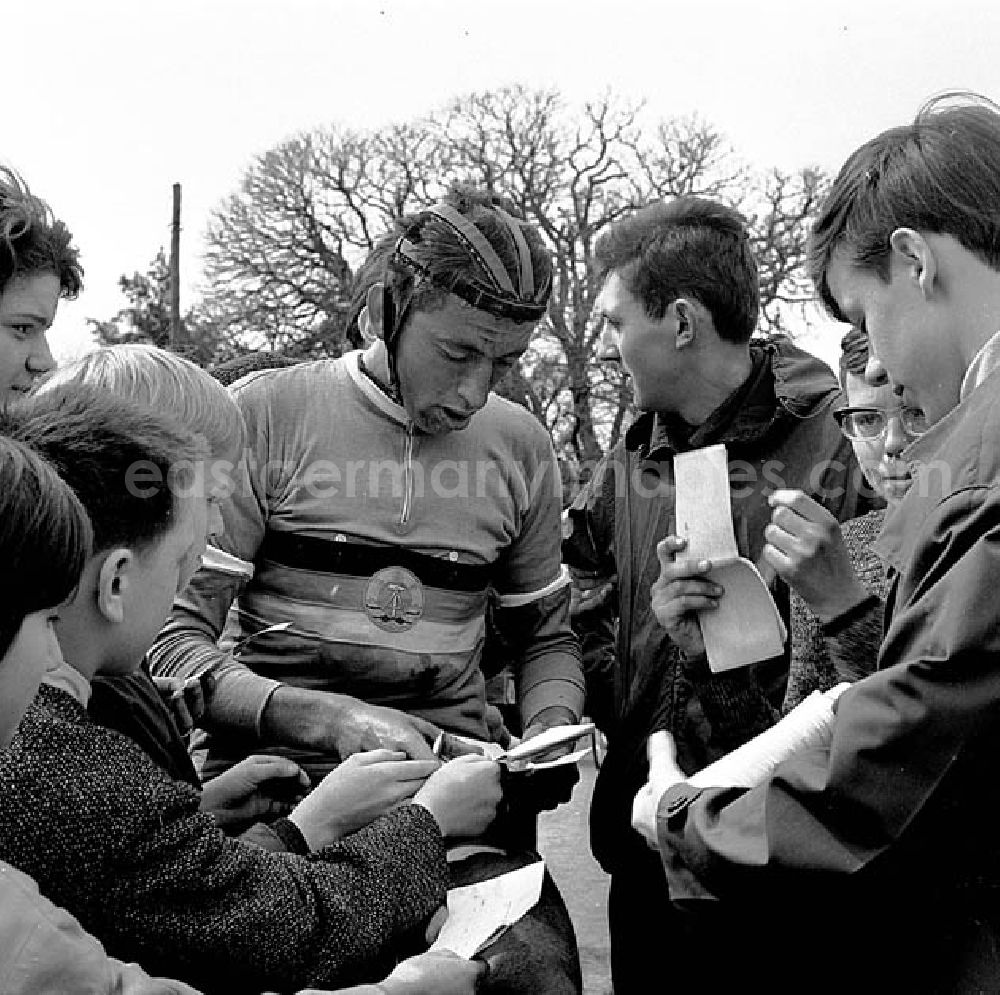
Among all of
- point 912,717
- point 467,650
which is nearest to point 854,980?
point 912,717

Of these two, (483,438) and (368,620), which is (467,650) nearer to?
(368,620)

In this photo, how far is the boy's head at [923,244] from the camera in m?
1.96

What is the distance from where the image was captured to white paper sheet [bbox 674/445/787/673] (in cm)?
277

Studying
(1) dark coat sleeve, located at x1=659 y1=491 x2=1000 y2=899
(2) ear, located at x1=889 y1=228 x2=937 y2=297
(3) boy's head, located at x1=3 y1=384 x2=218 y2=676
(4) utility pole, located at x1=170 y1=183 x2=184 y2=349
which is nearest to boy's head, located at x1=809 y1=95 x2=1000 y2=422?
(2) ear, located at x1=889 y1=228 x2=937 y2=297

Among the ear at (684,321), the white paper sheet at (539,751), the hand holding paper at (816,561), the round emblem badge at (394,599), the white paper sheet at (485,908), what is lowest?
the white paper sheet at (485,908)

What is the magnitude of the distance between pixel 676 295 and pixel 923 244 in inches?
62.5

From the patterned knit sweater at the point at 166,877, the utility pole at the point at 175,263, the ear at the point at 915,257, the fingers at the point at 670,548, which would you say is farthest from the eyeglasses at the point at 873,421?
the utility pole at the point at 175,263

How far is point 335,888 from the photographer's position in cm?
191

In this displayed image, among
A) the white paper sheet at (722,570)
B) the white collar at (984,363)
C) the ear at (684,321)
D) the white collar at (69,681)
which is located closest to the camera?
the white collar at (69,681)

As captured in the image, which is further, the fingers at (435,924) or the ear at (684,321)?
the ear at (684,321)

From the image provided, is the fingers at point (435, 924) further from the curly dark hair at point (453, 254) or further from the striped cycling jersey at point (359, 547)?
the curly dark hair at point (453, 254)

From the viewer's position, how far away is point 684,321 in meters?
3.53

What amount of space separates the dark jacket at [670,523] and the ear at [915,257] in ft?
4.24

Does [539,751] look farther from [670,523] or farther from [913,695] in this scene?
[670,523]
